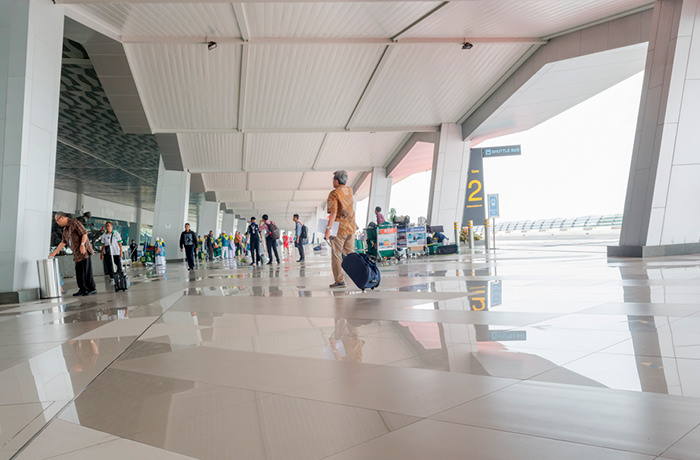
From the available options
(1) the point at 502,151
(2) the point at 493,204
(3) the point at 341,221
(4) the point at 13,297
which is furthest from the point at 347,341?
(1) the point at 502,151

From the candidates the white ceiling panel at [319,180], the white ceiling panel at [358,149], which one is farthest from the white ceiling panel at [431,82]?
the white ceiling panel at [319,180]

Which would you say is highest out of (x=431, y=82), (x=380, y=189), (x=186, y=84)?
(x=431, y=82)

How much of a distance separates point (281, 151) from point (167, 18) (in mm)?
15104

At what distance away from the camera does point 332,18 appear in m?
15.5

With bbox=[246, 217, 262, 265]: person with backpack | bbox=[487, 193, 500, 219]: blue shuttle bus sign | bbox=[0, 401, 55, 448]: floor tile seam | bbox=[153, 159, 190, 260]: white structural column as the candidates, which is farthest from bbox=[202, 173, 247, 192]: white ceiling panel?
bbox=[0, 401, 55, 448]: floor tile seam

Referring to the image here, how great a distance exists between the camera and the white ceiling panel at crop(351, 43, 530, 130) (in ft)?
60.3

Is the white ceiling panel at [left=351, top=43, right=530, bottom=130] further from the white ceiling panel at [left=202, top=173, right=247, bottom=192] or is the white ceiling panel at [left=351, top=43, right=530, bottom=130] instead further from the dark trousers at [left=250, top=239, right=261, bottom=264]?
the white ceiling panel at [left=202, top=173, right=247, bottom=192]

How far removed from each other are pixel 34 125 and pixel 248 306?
22.1 feet

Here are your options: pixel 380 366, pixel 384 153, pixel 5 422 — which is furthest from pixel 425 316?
pixel 384 153

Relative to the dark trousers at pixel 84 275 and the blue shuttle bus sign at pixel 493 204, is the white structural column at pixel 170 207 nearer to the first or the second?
the blue shuttle bus sign at pixel 493 204

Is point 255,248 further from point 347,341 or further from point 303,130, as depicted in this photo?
point 347,341

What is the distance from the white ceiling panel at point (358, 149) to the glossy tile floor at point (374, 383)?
23.7 meters

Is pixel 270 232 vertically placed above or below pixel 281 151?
below

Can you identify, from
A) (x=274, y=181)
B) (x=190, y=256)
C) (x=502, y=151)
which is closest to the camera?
(x=190, y=256)
